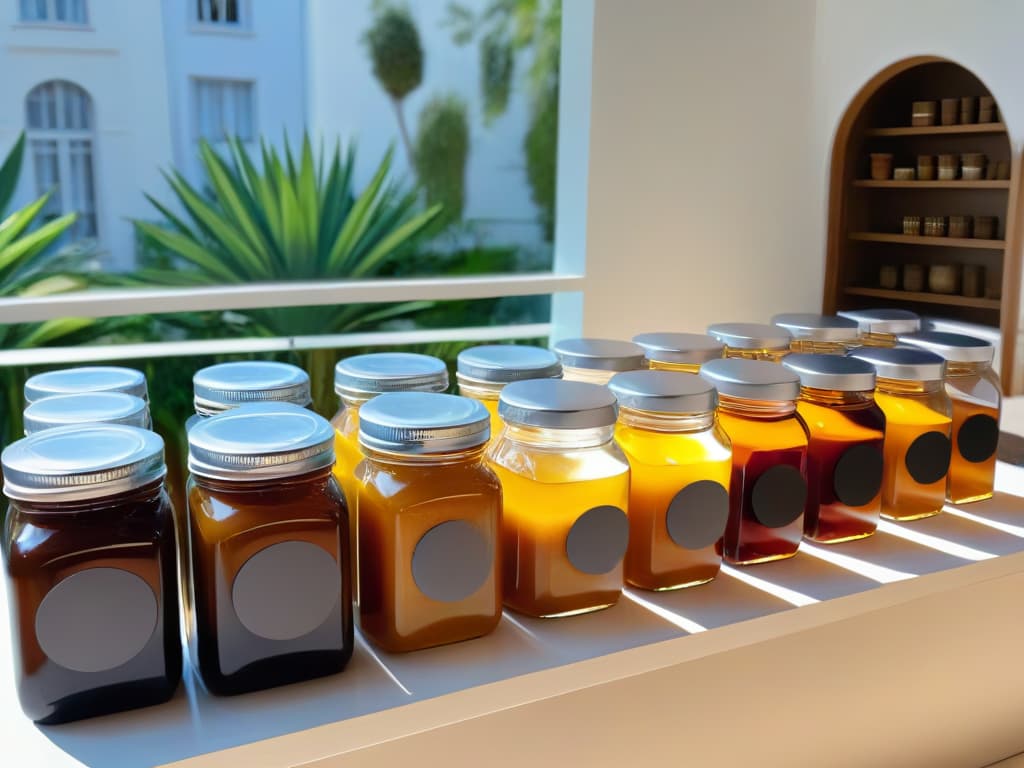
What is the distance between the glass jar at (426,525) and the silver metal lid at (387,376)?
0.10 meters

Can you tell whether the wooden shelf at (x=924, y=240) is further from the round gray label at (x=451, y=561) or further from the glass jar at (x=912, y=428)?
the round gray label at (x=451, y=561)

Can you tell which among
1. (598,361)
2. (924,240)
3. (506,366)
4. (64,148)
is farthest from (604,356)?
(64,148)

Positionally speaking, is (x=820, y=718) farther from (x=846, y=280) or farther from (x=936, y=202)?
(x=936, y=202)

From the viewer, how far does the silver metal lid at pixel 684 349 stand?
2.89 feet

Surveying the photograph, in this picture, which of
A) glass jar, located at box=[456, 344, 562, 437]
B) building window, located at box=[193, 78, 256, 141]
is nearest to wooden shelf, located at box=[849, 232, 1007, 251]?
building window, located at box=[193, 78, 256, 141]

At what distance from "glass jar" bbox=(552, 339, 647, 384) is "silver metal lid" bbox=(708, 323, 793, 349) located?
4.4 inches

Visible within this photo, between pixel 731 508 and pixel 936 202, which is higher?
pixel 936 202

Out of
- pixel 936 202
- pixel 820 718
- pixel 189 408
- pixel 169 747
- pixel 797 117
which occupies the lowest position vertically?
pixel 189 408

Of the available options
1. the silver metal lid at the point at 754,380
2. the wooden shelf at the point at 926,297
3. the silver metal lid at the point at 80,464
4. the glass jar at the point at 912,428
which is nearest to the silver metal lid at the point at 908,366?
the glass jar at the point at 912,428

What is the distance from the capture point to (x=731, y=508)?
2.46ft

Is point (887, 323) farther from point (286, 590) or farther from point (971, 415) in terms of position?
point (286, 590)

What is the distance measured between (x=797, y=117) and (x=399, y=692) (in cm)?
413

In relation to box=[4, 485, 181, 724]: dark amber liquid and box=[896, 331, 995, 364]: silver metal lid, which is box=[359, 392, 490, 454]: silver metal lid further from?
box=[896, 331, 995, 364]: silver metal lid

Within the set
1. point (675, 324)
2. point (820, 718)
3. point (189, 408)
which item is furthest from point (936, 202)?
point (820, 718)
